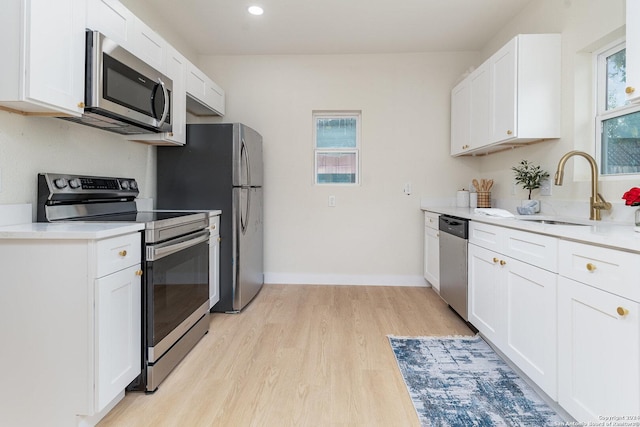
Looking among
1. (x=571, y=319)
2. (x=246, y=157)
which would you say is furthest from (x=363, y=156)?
(x=571, y=319)

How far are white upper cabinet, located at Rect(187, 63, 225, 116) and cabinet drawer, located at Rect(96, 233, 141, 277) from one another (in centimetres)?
182

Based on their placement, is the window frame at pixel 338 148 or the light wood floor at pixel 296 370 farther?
the window frame at pixel 338 148

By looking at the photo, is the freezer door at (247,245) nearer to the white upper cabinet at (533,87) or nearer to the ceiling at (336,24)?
the ceiling at (336,24)

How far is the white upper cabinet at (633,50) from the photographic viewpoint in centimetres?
161

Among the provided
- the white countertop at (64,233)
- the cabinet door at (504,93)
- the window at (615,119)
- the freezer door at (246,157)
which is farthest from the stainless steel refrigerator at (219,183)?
the window at (615,119)

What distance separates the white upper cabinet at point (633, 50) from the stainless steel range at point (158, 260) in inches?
96.3

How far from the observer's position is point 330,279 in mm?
4148

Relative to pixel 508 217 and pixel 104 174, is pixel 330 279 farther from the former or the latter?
pixel 104 174

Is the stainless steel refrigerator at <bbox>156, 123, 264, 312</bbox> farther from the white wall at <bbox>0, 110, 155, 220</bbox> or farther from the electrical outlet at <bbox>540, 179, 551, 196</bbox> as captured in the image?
the electrical outlet at <bbox>540, 179, 551, 196</bbox>

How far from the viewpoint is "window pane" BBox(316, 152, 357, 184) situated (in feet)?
13.8

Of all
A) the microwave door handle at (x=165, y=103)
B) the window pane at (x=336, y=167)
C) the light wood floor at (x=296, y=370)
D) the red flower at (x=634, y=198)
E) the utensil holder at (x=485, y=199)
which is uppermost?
the microwave door handle at (x=165, y=103)

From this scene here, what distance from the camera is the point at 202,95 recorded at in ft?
11.2

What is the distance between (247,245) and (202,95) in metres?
1.52

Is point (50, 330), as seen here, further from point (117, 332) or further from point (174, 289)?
point (174, 289)
